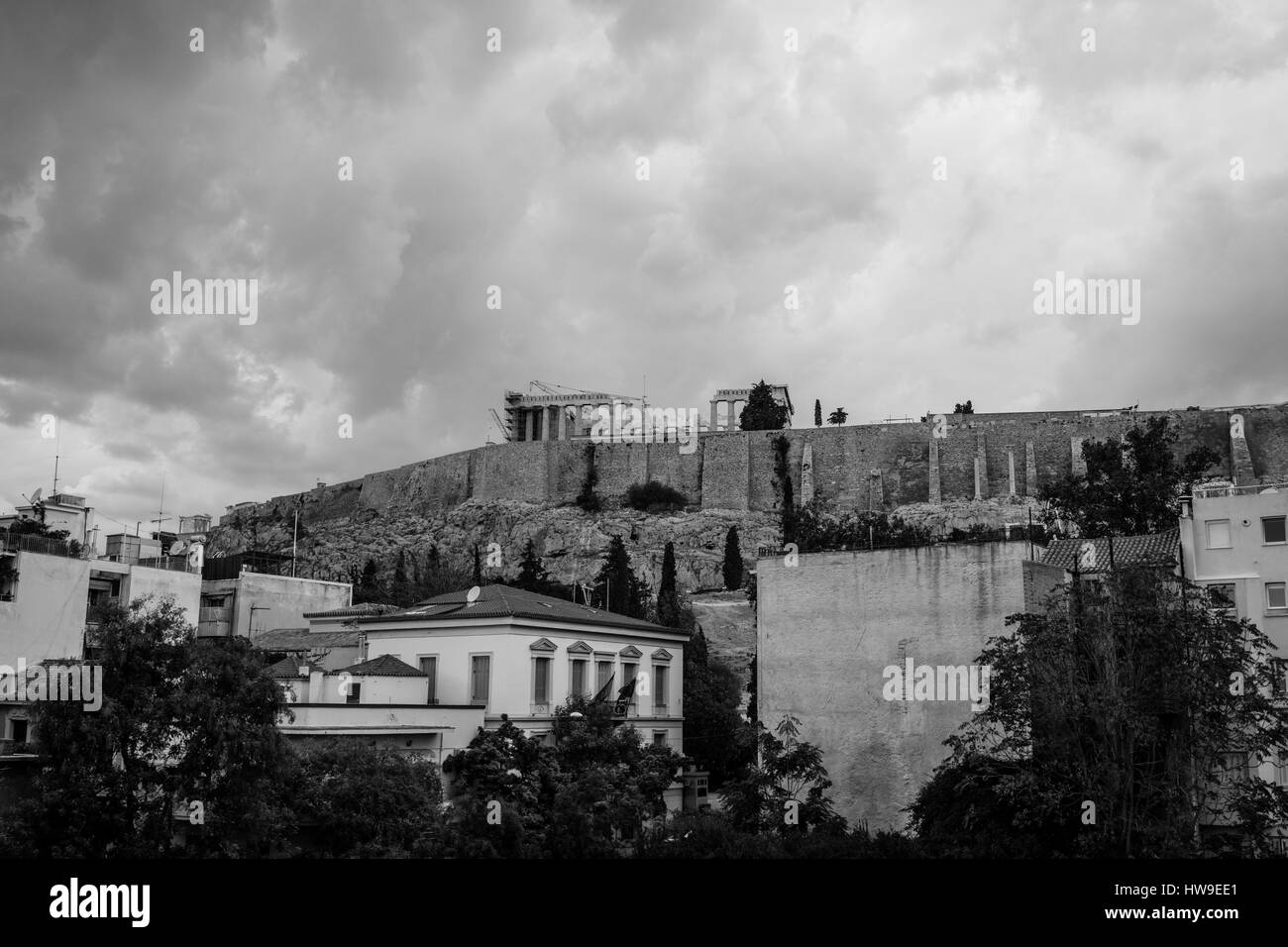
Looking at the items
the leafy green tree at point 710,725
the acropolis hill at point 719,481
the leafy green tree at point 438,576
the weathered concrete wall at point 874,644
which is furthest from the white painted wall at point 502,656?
the acropolis hill at point 719,481

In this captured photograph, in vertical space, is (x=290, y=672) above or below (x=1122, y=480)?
below

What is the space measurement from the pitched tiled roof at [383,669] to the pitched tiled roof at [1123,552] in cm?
1865

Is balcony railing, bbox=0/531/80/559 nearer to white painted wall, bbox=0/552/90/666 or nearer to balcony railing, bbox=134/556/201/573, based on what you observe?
white painted wall, bbox=0/552/90/666

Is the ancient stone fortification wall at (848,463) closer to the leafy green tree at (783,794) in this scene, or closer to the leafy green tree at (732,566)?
the leafy green tree at (732,566)

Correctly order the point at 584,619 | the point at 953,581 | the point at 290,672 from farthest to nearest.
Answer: the point at 584,619 → the point at 290,672 → the point at 953,581

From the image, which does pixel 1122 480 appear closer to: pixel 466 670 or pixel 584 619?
pixel 584 619

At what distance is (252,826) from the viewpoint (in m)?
22.4

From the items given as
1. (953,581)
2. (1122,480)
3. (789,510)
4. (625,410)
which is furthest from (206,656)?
(625,410)

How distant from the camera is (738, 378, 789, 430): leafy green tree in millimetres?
114787

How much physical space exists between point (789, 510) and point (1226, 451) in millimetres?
33671

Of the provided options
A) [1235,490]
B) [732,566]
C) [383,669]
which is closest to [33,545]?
[383,669]

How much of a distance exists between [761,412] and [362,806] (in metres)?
91.3

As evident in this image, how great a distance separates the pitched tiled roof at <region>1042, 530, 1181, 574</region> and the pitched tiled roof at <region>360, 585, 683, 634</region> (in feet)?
44.5

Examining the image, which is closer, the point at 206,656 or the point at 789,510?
the point at 206,656
